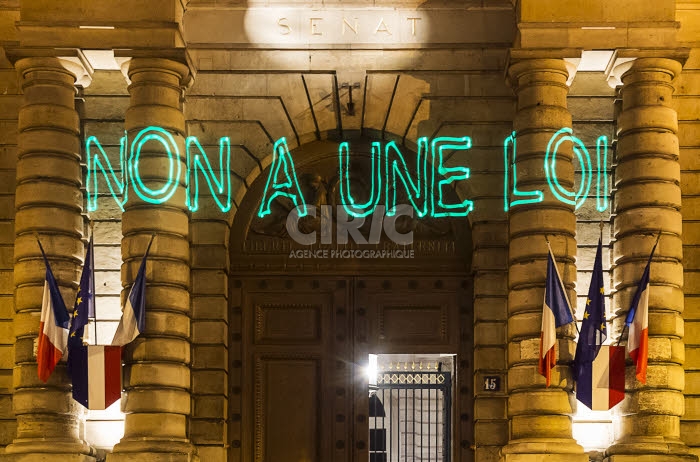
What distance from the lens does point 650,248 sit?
2028 centimetres

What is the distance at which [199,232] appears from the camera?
21.4 meters

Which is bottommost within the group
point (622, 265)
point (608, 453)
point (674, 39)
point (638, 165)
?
point (608, 453)

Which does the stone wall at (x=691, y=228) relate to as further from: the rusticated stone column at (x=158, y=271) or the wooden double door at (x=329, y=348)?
the rusticated stone column at (x=158, y=271)

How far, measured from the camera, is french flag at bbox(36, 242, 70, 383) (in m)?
19.5

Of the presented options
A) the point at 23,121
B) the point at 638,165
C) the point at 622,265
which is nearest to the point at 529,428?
the point at 622,265

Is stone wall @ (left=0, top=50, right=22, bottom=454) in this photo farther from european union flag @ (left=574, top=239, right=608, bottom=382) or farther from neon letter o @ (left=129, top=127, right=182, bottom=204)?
european union flag @ (left=574, top=239, right=608, bottom=382)

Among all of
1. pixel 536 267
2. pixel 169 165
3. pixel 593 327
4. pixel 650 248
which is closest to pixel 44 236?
pixel 169 165

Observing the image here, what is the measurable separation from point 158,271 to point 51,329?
1.75m

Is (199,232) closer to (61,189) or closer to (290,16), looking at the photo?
(61,189)

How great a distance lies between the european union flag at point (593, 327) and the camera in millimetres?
19656

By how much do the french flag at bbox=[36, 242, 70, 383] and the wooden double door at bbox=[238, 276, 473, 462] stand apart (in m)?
3.06

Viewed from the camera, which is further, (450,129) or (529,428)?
(450,129)

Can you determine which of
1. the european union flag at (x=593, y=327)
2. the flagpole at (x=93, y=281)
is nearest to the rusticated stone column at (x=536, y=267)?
the european union flag at (x=593, y=327)

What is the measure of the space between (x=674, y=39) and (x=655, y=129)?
1.40m
